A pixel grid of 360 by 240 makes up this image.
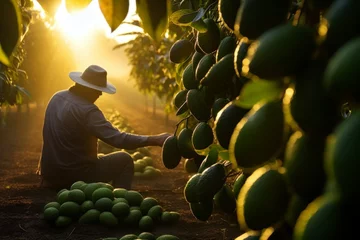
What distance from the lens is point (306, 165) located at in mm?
740

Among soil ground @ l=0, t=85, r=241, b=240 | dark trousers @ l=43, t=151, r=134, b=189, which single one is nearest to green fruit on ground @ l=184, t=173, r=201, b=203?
soil ground @ l=0, t=85, r=241, b=240

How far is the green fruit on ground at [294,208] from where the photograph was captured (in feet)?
2.66

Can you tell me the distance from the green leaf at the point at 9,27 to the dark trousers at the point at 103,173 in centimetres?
396

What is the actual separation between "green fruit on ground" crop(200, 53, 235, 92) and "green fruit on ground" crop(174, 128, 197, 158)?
25.2 inches

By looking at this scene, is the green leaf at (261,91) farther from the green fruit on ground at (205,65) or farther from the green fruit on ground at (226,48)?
the green fruit on ground at (205,65)

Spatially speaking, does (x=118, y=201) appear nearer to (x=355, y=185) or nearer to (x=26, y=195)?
(x=26, y=195)

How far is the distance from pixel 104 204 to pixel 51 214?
386mm

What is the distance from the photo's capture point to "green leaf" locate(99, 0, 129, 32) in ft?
3.26

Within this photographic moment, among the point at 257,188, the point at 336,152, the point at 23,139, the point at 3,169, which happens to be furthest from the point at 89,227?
the point at 23,139

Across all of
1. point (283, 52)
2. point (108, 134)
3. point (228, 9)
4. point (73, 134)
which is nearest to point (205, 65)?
point (228, 9)

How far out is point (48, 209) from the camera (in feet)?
Answer: 12.3

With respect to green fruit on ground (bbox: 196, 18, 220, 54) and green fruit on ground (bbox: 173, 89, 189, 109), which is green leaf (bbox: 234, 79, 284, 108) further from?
green fruit on ground (bbox: 173, 89, 189, 109)

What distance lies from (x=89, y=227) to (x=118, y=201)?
0.99 feet

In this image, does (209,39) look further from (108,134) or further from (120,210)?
(108,134)
